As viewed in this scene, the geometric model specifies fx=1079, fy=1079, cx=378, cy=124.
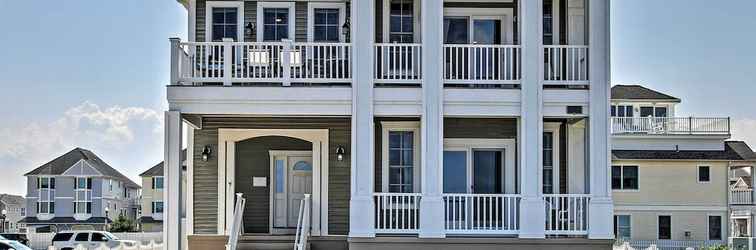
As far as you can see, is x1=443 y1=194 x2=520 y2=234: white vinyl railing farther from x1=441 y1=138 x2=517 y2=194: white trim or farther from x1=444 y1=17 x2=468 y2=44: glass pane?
x1=444 y1=17 x2=468 y2=44: glass pane

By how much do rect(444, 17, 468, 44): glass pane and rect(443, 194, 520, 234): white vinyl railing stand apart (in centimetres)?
308

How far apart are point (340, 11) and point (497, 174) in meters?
4.34

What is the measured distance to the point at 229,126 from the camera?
813 inches

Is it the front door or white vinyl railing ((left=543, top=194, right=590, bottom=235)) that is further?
the front door

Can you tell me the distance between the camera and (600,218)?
1861 centimetres

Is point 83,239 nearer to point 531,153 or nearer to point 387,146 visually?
point 387,146

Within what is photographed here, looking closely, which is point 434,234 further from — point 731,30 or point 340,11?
point 731,30

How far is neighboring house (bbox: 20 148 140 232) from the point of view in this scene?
3039 inches

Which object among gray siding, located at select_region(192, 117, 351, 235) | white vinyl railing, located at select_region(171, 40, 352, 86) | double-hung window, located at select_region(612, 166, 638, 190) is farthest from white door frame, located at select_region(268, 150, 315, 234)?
double-hung window, located at select_region(612, 166, 638, 190)

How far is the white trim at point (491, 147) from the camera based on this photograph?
66.5ft

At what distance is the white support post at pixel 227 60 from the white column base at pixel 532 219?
18.1 ft

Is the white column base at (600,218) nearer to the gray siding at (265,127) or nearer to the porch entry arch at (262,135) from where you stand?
the gray siding at (265,127)

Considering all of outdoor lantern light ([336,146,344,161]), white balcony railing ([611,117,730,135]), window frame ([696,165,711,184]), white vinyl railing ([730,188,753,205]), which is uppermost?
white balcony railing ([611,117,730,135])

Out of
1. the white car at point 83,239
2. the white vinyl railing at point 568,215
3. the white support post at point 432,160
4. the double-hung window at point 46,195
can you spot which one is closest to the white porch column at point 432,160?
the white support post at point 432,160
